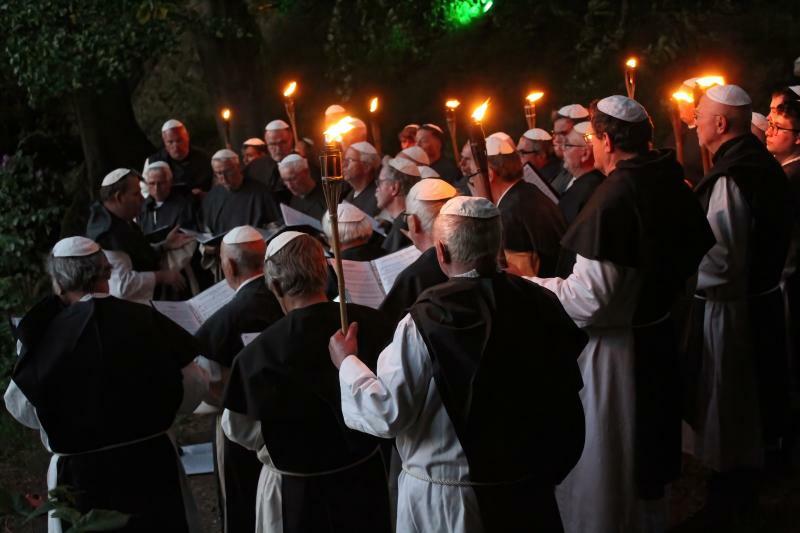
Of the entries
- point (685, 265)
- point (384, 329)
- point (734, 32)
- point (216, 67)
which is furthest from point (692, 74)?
point (384, 329)

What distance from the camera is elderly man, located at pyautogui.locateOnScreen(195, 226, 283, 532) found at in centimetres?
498

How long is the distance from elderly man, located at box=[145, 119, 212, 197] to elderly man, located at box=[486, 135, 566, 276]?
5.60 meters

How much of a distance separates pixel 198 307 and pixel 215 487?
199 centimetres

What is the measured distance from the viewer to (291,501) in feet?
13.8

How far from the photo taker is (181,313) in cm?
543

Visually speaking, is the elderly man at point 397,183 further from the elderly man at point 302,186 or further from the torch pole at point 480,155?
the torch pole at point 480,155

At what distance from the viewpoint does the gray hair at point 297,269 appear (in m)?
4.05

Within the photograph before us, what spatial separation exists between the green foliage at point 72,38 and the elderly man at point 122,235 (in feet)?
13.1

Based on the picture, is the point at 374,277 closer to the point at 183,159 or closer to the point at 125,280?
the point at 125,280

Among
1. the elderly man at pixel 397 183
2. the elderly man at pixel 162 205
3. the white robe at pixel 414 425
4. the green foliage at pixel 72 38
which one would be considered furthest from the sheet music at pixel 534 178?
the green foliage at pixel 72 38

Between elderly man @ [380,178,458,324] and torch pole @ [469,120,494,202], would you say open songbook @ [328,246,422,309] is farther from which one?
torch pole @ [469,120,494,202]

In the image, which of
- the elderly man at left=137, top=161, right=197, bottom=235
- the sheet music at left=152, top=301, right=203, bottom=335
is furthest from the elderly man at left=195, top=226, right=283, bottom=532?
the elderly man at left=137, top=161, right=197, bottom=235

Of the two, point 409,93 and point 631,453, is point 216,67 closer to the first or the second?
point 409,93

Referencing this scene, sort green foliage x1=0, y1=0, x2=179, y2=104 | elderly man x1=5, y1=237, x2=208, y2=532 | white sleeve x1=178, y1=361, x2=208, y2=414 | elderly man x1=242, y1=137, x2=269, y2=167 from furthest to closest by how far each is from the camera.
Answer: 1. elderly man x1=242, y1=137, x2=269, y2=167
2. green foliage x1=0, y1=0, x2=179, y2=104
3. white sleeve x1=178, y1=361, x2=208, y2=414
4. elderly man x1=5, y1=237, x2=208, y2=532
